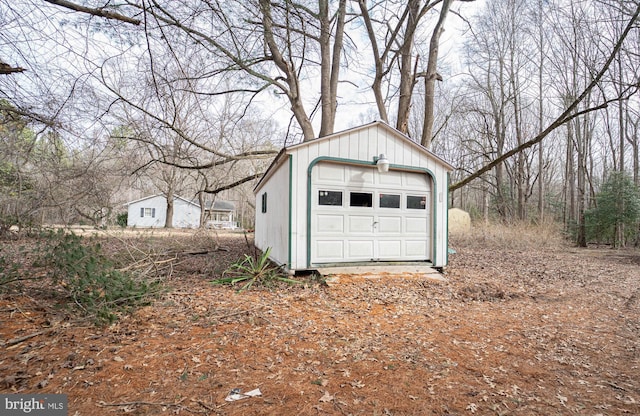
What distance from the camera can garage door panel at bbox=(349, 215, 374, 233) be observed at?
6344mm

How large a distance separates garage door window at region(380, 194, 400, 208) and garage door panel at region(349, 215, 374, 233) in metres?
0.43

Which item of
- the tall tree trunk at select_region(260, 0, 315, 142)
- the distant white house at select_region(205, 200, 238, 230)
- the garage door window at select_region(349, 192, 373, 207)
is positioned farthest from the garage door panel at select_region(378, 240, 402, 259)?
the distant white house at select_region(205, 200, 238, 230)

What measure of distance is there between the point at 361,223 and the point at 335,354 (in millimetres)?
3693

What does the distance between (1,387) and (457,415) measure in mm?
3335

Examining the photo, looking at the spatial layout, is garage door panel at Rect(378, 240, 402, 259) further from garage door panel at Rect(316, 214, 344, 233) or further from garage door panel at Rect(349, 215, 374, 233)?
garage door panel at Rect(316, 214, 344, 233)

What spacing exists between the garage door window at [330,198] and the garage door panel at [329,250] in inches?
31.1

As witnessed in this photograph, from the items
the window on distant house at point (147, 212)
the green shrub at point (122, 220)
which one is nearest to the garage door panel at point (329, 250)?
the green shrub at point (122, 220)

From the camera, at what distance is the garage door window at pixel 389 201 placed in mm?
6598

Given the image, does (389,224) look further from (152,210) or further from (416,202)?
(152,210)

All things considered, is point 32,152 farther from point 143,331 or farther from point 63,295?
point 143,331

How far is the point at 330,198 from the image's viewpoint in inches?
244

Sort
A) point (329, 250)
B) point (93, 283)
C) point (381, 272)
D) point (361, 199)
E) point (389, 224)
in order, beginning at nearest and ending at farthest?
point (93, 283) → point (329, 250) → point (381, 272) → point (361, 199) → point (389, 224)

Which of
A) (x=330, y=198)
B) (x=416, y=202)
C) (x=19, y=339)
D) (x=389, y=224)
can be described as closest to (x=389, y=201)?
(x=389, y=224)

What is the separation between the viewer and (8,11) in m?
3.18
